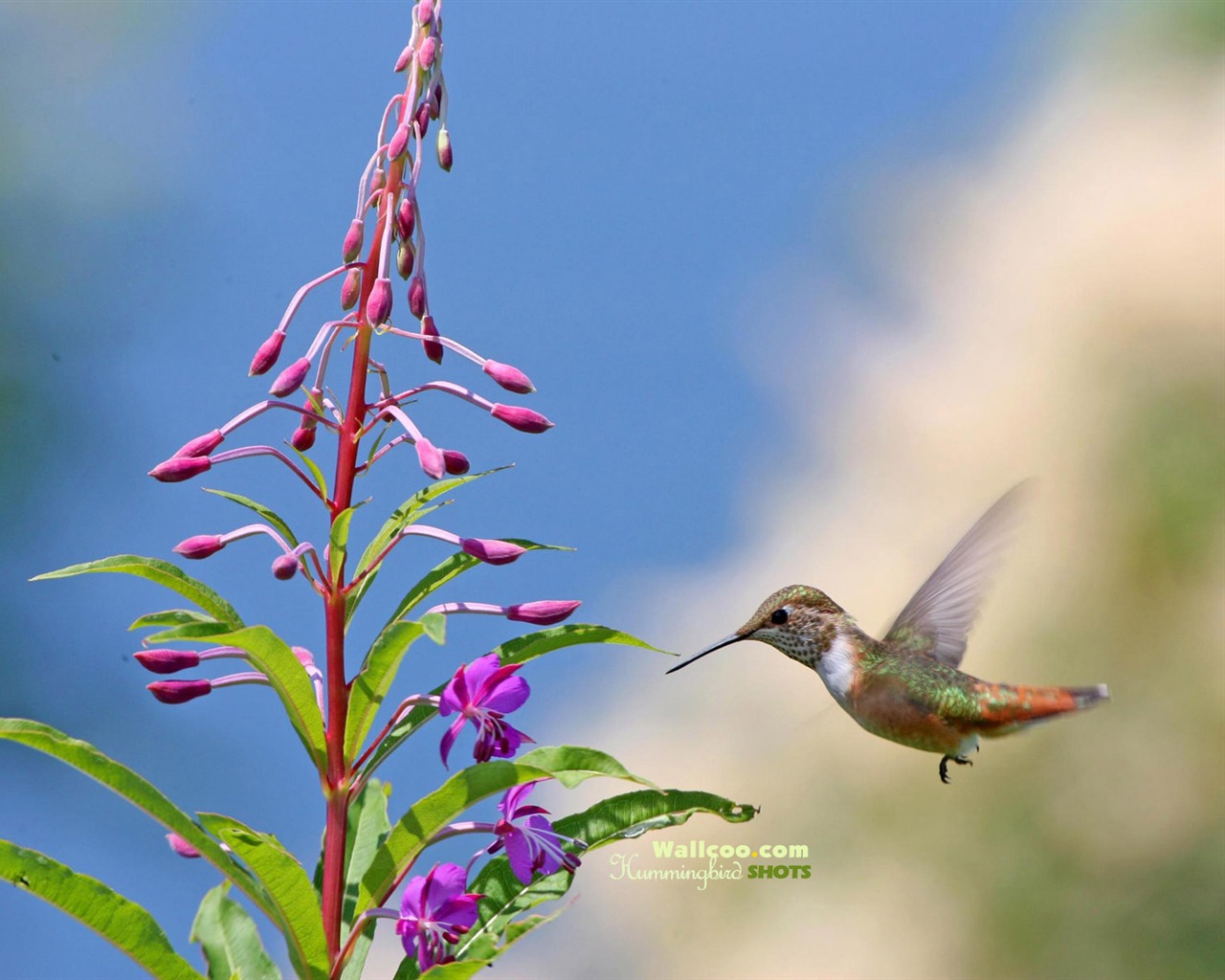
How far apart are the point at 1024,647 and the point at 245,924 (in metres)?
4.13

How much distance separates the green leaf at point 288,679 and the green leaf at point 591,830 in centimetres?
25

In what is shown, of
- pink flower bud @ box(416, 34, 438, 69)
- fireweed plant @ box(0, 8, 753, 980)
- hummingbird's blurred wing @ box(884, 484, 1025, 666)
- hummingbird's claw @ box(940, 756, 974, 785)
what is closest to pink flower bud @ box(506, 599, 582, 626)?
fireweed plant @ box(0, 8, 753, 980)

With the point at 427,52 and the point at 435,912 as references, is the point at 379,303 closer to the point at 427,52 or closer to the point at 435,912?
the point at 427,52

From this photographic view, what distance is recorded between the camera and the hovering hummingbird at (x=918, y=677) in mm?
1869

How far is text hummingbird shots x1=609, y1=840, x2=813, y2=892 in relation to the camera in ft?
6.51

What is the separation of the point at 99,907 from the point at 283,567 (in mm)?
340

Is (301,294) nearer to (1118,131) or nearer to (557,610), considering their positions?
(557,610)

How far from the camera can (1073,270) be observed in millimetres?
6094

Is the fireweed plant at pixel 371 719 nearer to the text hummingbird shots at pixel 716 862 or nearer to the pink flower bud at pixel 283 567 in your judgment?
the pink flower bud at pixel 283 567

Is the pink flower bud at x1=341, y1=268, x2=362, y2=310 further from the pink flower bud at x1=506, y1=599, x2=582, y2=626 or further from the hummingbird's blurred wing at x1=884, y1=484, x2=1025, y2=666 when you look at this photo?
the hummingbird's blurred wing at x1=884, y1=484, x2=1025, y2=666

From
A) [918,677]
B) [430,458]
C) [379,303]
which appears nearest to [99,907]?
[430,458]

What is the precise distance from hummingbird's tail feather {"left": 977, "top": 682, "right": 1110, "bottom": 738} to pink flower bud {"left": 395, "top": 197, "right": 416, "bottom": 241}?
3.79 ft

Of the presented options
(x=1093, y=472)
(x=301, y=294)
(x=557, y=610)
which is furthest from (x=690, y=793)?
(x=1093, y=472)

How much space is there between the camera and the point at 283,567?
115 centimetres
